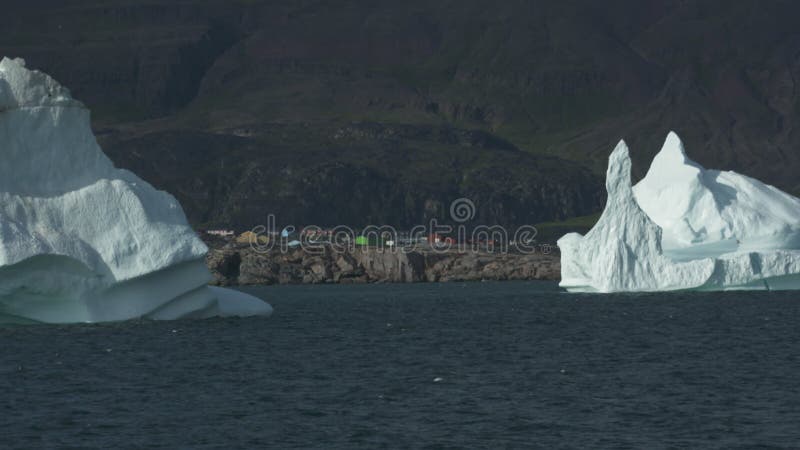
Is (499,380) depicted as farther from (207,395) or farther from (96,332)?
(96,332)

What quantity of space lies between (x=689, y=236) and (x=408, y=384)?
42390 mm

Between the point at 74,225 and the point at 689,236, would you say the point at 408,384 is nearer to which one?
the point at 74,225

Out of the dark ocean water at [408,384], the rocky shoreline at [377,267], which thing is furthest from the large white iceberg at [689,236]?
the rocky shoreline at [377,267]

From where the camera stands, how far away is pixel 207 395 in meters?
40.0

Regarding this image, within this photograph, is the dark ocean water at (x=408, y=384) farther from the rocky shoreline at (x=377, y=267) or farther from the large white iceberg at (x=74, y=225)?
the rocky shoreline at (x=377, y=267)

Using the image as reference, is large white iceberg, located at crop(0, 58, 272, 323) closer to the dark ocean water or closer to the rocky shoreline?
the dark ocean water

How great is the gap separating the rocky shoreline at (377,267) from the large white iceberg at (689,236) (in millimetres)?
77924

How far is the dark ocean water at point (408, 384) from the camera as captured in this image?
33344 millimetres

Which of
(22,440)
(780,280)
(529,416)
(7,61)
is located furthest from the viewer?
(780,280)

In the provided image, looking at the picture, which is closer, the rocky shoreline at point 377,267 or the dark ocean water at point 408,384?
the dark ocean water at point 408,384

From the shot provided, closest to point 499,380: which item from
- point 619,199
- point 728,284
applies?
point 619,199

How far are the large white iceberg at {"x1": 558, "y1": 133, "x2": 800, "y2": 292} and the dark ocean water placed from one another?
9.90m

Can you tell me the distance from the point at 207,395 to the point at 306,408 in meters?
3.87

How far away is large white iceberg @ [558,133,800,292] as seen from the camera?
77688 millimetres
